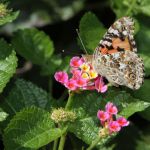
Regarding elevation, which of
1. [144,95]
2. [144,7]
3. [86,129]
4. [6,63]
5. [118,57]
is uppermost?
[6,63]

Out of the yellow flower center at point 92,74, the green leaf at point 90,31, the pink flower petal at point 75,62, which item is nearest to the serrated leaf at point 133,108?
the yellow flower center at point 92,74

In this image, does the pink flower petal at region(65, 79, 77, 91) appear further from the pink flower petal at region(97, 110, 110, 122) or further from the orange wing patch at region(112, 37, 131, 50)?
the orange wing patch at region(112, 37, 131, 50)

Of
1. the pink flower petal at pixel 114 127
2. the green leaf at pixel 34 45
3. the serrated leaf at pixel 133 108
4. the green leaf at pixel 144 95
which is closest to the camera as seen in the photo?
the pink flower petal at pixel 114 127

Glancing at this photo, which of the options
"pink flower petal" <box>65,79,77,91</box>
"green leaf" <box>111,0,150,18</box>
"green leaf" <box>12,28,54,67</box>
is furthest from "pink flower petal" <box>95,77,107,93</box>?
"green leaf" <box>111,0,150,18</box>


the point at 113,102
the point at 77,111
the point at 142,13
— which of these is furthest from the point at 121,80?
the point at 142,13

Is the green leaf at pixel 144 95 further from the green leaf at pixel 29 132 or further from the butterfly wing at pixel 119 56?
the green leaf at pixel 29 132

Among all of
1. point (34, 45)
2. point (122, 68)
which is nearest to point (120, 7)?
point (34, 45)

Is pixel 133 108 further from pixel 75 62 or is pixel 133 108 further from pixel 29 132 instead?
pixel 29 132
